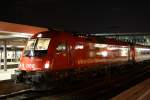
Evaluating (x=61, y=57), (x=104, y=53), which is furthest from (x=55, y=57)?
(x=104, y=53)

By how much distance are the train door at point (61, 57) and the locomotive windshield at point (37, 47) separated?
64 centimetres

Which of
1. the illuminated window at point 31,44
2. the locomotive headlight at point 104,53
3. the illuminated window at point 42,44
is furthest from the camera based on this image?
the locomotive headlight at point 104,53

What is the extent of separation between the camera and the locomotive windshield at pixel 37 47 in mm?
13758

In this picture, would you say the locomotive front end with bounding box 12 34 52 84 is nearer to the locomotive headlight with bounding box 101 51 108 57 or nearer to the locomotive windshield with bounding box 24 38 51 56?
the locomotive windshield with bounding box 24 38 51 56

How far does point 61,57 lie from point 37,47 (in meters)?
1.37

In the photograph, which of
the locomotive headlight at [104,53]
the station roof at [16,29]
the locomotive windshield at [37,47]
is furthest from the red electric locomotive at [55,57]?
the station roof at [16,29]

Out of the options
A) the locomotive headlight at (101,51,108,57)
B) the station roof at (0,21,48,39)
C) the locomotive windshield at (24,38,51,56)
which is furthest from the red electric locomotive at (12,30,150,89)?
the station roof at (0,21,48,39)

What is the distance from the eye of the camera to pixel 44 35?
1442 centimetres

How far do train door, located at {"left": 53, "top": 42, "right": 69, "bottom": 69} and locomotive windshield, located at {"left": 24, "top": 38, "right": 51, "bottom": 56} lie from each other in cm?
64

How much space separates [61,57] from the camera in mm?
14133

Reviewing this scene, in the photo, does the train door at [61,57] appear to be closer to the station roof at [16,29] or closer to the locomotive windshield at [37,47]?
the locomotive windshield at [37,47]

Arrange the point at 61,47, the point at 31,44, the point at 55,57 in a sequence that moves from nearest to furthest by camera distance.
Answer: the point at 55,57 → the point at 61,47 → the point at 31,44

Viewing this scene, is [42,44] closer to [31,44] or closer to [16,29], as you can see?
[31,44]

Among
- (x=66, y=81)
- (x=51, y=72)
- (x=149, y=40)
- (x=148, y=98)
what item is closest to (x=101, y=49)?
(x=66, y=81)
